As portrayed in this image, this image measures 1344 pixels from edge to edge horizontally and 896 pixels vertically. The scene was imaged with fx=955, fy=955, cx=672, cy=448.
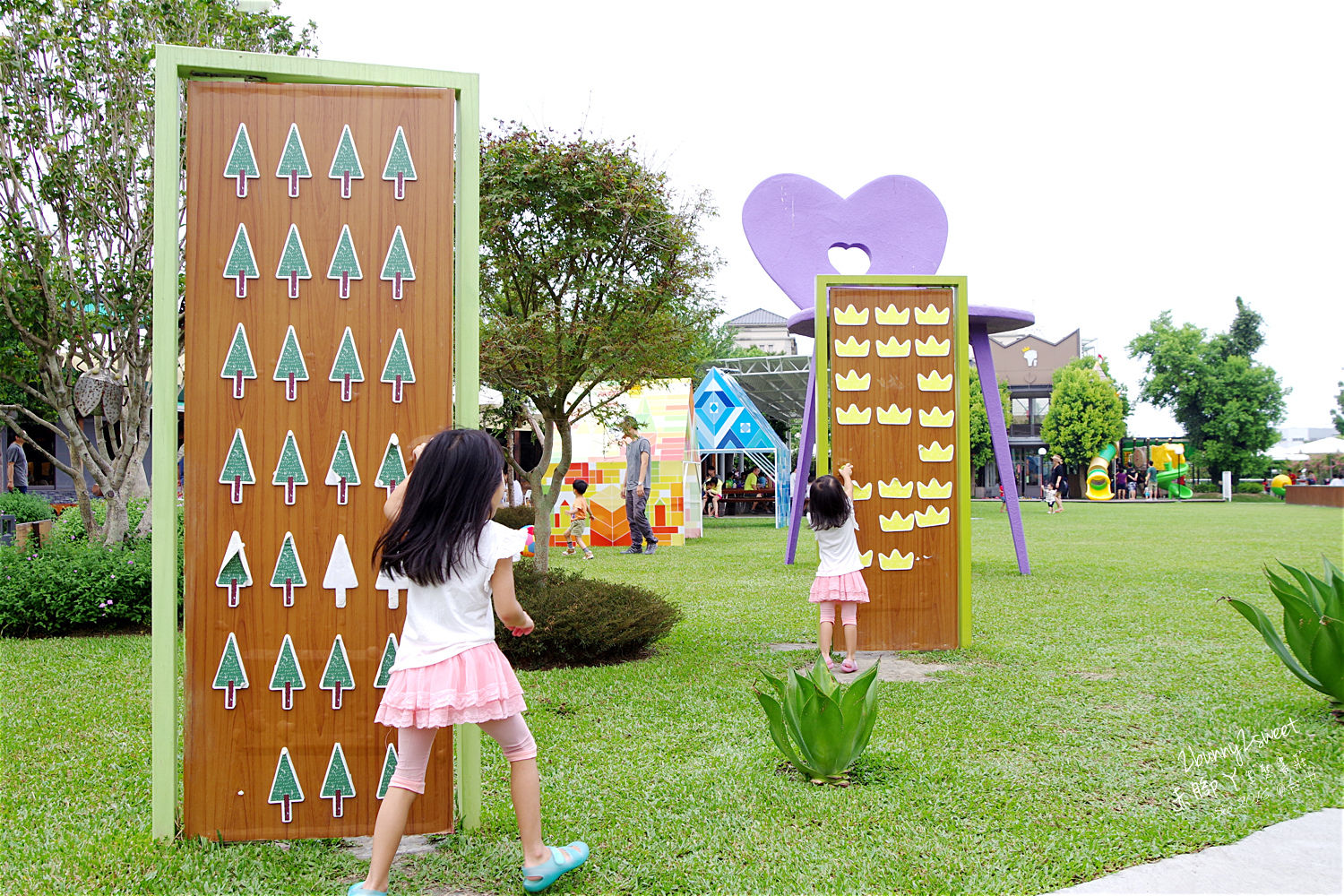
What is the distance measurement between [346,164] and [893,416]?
4.79 m

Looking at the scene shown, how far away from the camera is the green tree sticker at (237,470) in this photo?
137 inches

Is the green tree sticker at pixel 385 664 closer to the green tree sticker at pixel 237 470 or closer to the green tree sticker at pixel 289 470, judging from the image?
the green tree sticker at pixel 289 470

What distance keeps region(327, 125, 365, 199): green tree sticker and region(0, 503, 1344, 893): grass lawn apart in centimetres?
245

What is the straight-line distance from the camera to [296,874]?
10.5ft

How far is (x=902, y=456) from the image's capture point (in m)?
7.28

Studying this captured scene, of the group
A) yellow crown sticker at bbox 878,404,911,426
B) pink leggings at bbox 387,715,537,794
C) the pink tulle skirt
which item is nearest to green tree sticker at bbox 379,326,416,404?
pink leggings at bbox 387,715,537,794

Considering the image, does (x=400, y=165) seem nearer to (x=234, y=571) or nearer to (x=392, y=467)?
(x=392, y=467)

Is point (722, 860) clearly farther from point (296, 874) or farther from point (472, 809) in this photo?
point (296, 874)

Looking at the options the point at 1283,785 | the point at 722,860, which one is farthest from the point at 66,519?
the point at 1283,785

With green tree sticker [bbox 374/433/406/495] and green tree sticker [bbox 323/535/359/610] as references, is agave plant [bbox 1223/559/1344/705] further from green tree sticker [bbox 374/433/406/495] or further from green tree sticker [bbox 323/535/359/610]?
green tree sticker [bbox 323/535/359/610]

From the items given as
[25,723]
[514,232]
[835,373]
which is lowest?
[25,723]

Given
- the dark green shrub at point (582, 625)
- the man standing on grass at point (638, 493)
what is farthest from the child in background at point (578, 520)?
the dark green shrub at point (582, 625)

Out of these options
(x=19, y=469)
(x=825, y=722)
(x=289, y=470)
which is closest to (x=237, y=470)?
(x=289, y=470)

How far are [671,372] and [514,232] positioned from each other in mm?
2087
